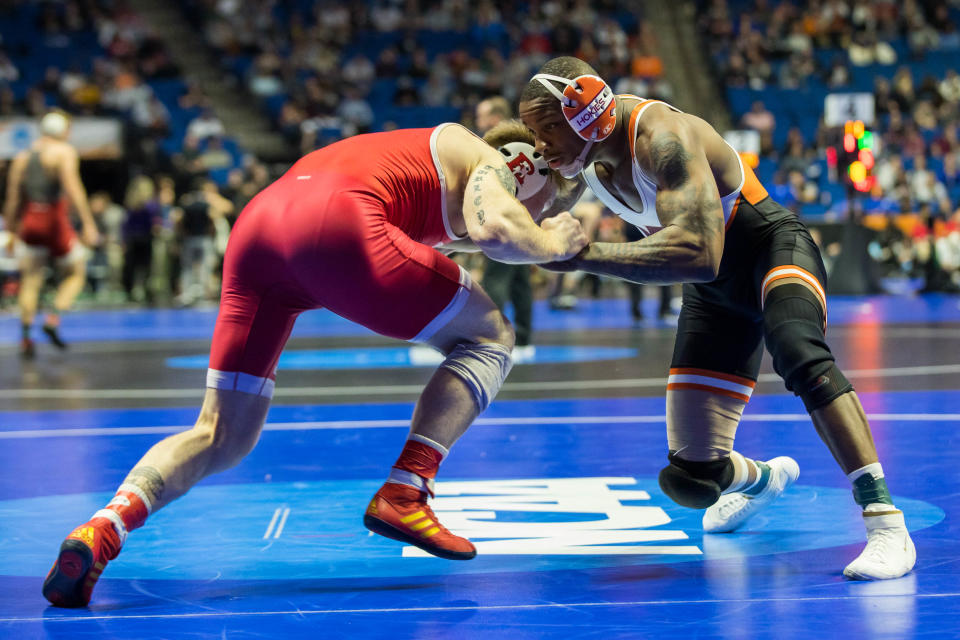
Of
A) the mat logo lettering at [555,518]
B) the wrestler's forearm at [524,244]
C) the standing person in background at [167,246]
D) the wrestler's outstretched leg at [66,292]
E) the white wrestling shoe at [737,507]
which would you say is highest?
the wrestler's forearm at [524,244]

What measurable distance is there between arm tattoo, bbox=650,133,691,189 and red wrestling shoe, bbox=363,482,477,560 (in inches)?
43.7

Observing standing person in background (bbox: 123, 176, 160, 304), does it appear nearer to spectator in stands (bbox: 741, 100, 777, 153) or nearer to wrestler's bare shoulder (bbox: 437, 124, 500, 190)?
spectator in stands (bbox: 741, 100, 777, 153)

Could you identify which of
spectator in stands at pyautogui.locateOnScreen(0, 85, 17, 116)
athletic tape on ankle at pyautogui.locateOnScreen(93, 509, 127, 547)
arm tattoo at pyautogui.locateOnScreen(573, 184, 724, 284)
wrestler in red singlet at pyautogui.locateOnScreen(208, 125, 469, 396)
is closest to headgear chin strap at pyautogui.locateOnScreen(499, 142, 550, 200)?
wrestler in red singlet at pyautogui.locateOnScreen(208, 125, 469, 396)

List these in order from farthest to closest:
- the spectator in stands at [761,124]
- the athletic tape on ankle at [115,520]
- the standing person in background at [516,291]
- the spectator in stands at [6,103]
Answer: the spectator in stands at [761,124], the spectator in stands at [6,103], the standing person in background at [516,291], the athletic tape on ankle at [115,520]

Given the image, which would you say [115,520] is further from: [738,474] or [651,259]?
[738,474]

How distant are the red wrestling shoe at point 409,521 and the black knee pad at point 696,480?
791mm

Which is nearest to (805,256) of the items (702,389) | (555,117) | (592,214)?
(702,389)

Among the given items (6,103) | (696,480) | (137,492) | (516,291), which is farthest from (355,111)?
(137,492)

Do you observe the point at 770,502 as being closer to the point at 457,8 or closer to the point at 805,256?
the point at 805,256

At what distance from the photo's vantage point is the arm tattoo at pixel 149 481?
11.1ft

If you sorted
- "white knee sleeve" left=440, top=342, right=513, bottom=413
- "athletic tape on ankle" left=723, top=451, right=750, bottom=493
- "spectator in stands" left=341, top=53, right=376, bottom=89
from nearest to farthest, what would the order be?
1. "white knee sleeve" left=440, top=342, right=513, bottom=413
2. "athletic tape on ankle" left=723, top=451, right=750, bottom=493
3. "spectator in stands" left=341, top=53, right=376, bottom=89

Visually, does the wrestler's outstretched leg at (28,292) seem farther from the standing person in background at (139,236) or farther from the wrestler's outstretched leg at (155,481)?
the wrestler's outstretched leg at (155,481)

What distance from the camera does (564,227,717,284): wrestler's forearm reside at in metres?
3.45

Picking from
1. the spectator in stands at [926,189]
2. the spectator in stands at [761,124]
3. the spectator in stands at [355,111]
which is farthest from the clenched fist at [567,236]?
the spectator in stands at [761,124]
